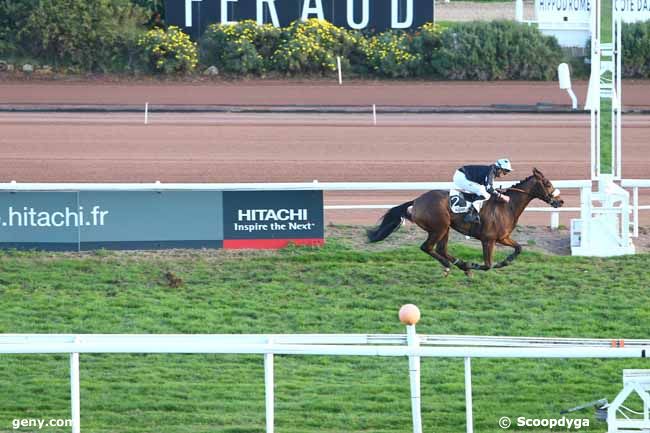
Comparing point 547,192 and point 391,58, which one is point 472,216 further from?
point 391,58

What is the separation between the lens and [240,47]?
93.0 ft

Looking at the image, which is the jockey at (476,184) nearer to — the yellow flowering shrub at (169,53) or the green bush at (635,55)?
the yellow flowering shrub at (169,53)

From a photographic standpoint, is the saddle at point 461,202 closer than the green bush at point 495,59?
Yes

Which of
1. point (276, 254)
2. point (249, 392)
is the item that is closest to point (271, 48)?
point (276, 254)

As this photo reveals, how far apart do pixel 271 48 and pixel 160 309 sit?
1649 cm

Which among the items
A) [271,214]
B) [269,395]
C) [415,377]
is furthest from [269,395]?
[271,214]

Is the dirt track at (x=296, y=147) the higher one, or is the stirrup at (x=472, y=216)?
the dirt track at (x=296, y=147)

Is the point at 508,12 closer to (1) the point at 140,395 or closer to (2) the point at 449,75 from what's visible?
(2) the point at 449,75

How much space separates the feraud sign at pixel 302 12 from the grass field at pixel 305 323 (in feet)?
48.9

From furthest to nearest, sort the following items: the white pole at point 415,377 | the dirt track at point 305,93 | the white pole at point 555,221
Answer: the dirt track at point 305,93 → the white pole at point 555,221 → the white pole at point 415,377

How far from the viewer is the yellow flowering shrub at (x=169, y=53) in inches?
1118

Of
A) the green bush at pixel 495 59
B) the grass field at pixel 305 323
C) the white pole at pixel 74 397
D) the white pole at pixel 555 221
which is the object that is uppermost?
the green bush at pixel 495 59

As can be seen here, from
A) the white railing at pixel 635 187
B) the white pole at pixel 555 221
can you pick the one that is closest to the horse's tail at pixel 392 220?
the white pole at pixel 555 221

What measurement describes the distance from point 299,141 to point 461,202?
984cm
